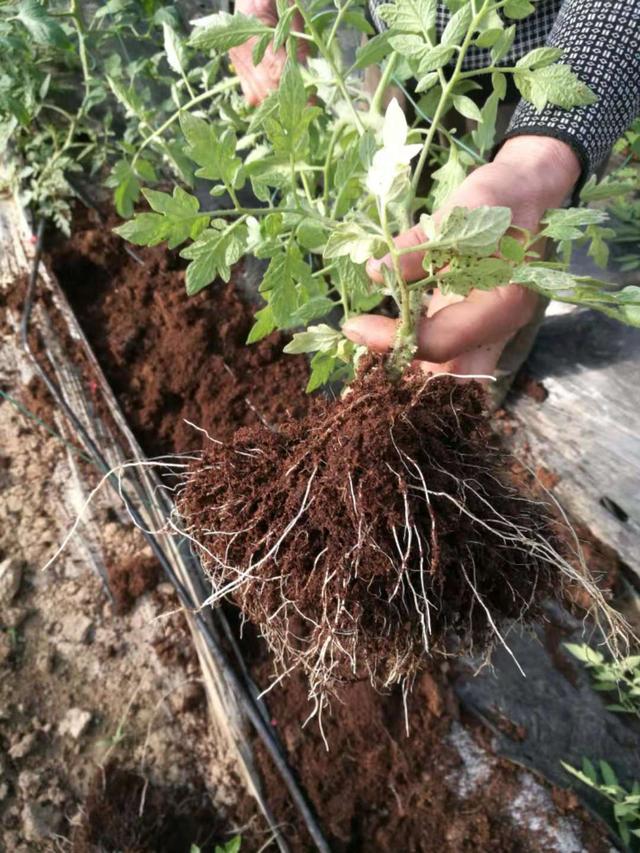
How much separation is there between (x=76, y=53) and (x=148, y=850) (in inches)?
78.2

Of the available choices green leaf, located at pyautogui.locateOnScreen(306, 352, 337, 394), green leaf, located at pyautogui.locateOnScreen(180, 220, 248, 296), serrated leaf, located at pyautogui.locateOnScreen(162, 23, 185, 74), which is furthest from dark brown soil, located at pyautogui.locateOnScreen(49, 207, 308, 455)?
green leaf, located at pyautogui.locateOnScreen(180, 220, 248, 296)

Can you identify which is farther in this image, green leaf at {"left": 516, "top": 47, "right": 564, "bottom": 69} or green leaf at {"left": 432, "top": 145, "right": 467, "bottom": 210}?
green leaf at {"left": 432, "top": 145, "right": 467, "bottom": 210}

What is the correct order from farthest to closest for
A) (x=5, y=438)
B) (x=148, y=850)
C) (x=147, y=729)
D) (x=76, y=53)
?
(x=76, y=53), (x=5, y=438), (x=147, y=729), (x=148, y=850)

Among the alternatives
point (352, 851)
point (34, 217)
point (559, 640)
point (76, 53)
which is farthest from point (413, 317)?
point (76, 53)

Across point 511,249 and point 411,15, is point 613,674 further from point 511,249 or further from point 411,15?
point 411,15

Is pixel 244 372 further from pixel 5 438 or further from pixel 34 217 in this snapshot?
pixel 34 217

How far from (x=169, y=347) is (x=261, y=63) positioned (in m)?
0.72

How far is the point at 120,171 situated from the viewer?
1.44 metres

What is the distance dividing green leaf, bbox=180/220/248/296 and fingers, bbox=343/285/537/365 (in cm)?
21

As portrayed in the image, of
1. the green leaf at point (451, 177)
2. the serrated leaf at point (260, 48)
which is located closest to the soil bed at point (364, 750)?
the green leaf at point (451, 177)

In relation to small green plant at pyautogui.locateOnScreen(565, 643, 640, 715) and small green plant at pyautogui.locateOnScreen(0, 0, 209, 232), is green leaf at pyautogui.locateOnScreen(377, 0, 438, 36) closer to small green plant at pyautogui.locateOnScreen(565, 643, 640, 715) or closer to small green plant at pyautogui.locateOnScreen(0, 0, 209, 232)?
small green plant at pyautogui.locateOnScreen(0, 0, 209, 232)

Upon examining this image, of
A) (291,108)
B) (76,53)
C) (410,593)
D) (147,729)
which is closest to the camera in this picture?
(291,108)

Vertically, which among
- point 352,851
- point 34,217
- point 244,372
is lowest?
point 352,851

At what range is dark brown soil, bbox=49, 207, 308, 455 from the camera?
1599mm
